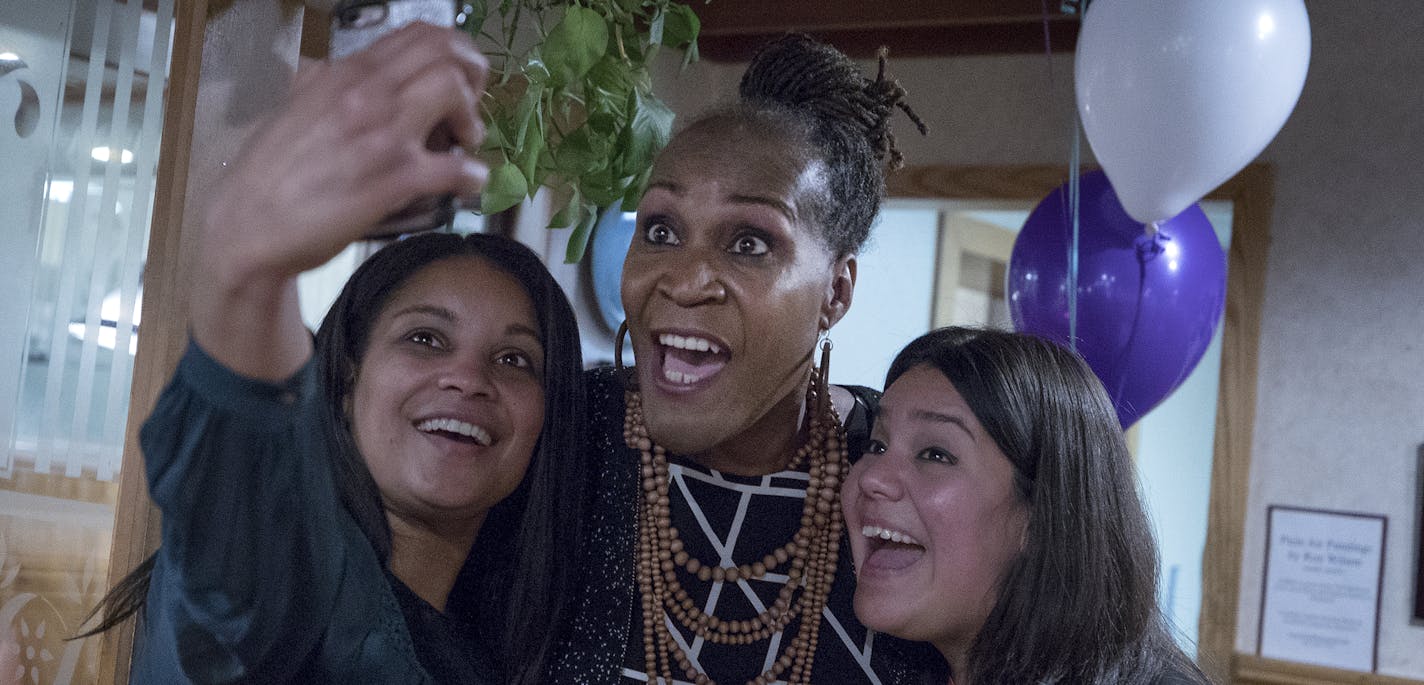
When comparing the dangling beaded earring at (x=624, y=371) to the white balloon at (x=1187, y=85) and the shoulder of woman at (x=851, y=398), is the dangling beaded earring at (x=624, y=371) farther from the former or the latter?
the white balloon at (x=1187, y=85)

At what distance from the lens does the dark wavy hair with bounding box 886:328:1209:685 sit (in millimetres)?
1355

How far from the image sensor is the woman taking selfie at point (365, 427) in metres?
0.55

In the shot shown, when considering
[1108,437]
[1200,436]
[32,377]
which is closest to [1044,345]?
[1108,437]

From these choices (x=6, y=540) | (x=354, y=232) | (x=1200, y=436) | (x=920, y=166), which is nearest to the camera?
(x=354, y=232)

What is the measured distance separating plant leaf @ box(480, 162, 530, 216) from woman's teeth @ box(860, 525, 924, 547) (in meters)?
0.50

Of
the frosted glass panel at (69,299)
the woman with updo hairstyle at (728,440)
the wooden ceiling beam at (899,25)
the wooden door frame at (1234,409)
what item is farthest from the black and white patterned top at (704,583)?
the wooden ceiling beam at (899,25)

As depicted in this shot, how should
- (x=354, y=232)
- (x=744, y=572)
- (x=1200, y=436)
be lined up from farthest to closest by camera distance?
(x=1200, y=436)
(x=744, y=572)
(x=354, y=232)

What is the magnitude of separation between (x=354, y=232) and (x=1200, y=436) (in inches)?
216

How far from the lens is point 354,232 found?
55 cm

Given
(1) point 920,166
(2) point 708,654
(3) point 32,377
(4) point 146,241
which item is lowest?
(2) point 708,654

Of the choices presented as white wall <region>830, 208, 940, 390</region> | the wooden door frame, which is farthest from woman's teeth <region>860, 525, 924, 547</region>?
white wall <region>830, 208, 940, 390</region>

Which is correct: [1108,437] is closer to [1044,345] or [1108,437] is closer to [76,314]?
[1044,345]

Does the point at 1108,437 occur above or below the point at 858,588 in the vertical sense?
above

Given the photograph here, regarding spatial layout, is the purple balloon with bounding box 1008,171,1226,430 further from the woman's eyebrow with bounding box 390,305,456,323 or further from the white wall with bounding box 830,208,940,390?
the white wall with bounding box 830,208,940,390
